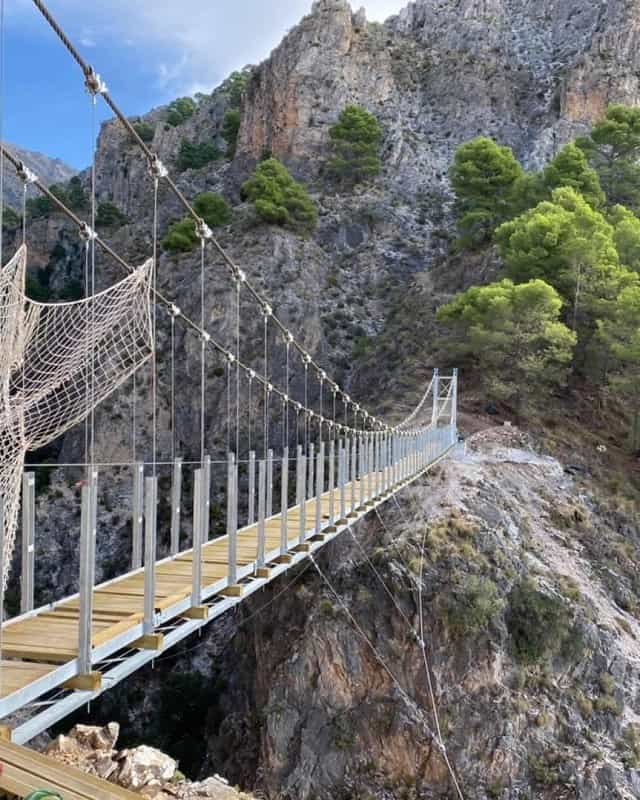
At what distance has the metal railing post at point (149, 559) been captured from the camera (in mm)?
2854

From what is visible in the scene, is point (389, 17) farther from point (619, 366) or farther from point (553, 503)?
point (553, 503)

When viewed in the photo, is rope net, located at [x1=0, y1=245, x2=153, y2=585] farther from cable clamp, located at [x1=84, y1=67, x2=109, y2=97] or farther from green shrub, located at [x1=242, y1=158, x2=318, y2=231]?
green shrub, located at [x1=242, y1=158, x2=318, y2=231]

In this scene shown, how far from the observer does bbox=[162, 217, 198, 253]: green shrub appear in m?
22.8

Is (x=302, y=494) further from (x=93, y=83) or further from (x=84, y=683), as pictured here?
(x=84, y=683)

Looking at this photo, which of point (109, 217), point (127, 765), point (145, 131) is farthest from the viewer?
point (145, 131)

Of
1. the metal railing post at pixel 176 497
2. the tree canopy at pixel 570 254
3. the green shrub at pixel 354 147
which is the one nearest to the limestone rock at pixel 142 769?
the metal railing post at pixel 176 497

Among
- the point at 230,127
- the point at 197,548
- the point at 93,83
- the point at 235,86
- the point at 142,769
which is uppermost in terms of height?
the point at 235,86

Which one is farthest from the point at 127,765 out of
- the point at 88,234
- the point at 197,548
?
the point at 88,234

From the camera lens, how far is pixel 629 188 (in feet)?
68.6

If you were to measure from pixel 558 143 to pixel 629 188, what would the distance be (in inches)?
282

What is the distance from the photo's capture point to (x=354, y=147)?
26969 millimetres

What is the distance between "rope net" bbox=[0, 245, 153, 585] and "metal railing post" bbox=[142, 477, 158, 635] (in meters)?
0.57

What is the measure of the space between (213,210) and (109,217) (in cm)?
773

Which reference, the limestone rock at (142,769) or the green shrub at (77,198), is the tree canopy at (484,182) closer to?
the limestone rock at (142,769)
